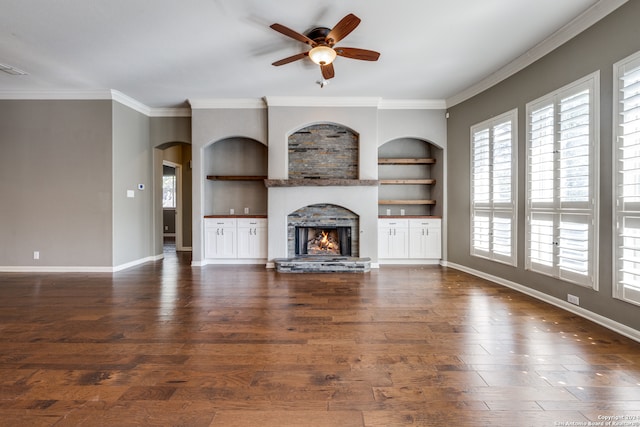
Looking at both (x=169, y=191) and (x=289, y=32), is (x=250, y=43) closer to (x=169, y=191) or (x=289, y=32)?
(x=289, y=32)

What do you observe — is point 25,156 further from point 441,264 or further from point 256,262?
point 441,264

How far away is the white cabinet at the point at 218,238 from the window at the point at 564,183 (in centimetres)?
495

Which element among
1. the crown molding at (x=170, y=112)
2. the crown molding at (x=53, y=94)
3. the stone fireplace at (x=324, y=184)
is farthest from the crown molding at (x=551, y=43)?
the crown molding at (x=53, y=94)

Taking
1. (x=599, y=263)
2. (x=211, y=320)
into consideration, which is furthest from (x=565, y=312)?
(x=211, y=320)

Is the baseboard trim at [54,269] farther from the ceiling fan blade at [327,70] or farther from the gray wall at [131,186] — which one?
the ceiling fan blade at [327,70]

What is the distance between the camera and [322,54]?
3533 millimetres

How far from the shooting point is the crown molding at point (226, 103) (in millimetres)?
5930

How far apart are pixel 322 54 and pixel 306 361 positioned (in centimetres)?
315

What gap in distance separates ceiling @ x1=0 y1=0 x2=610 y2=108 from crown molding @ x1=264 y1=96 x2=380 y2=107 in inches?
10.7

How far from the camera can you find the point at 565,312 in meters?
3.42

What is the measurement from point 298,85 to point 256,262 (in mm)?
3398

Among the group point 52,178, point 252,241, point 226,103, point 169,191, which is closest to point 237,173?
point 226,103

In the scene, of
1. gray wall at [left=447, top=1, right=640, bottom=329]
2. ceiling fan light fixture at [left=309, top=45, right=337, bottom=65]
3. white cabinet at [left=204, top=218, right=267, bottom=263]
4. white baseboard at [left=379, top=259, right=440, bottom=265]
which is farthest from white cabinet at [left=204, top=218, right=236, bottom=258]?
gray wall at [left=447, top=1, right=640, bottom=329]

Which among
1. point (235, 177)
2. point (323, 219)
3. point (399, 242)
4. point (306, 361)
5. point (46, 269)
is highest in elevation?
point (235, 177)
